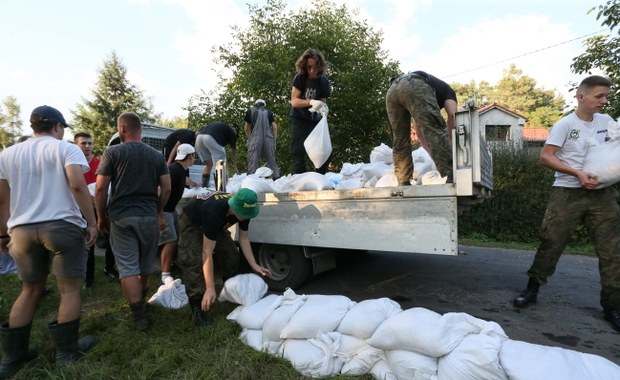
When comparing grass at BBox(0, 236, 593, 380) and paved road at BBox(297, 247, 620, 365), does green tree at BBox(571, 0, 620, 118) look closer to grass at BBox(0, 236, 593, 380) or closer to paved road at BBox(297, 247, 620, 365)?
paved road at BBox(297, 247, 620, 365)

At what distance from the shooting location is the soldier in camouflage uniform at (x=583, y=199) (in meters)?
2.88

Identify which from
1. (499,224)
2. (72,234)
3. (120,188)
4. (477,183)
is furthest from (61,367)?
(499,224)

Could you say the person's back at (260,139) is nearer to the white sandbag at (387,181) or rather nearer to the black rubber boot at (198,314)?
the white sandbag at (387,181)

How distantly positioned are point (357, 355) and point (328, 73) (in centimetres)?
1091

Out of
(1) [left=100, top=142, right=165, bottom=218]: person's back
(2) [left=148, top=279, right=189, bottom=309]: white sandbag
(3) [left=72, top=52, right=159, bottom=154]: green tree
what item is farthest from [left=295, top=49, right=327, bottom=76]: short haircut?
(3) [left=72, top=52, right=159, bottom=154]: green tree

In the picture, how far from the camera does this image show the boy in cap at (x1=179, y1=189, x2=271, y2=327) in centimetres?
285

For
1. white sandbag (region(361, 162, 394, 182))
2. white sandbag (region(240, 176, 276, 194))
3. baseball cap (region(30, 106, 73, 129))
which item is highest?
baseball cap (region(30, 106, 73, 129))

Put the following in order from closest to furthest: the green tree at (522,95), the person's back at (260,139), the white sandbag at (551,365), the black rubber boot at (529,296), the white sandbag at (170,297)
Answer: the white sandbag at (551,365) < the black rubber boot at (529,296) < the white sandbag at (170,297) < the person's back at (260,139) < the green tree at (522,95)

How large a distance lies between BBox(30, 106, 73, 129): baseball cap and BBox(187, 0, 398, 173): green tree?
8530mm

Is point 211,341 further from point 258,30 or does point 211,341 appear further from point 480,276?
point 258,30

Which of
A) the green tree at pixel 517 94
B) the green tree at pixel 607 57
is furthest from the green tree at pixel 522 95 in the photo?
the green tree at pixel 607 57

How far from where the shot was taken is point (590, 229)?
3.02m

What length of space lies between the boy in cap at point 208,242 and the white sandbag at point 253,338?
343 mm

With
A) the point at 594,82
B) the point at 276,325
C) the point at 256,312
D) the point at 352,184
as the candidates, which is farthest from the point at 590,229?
the point at 256,312
